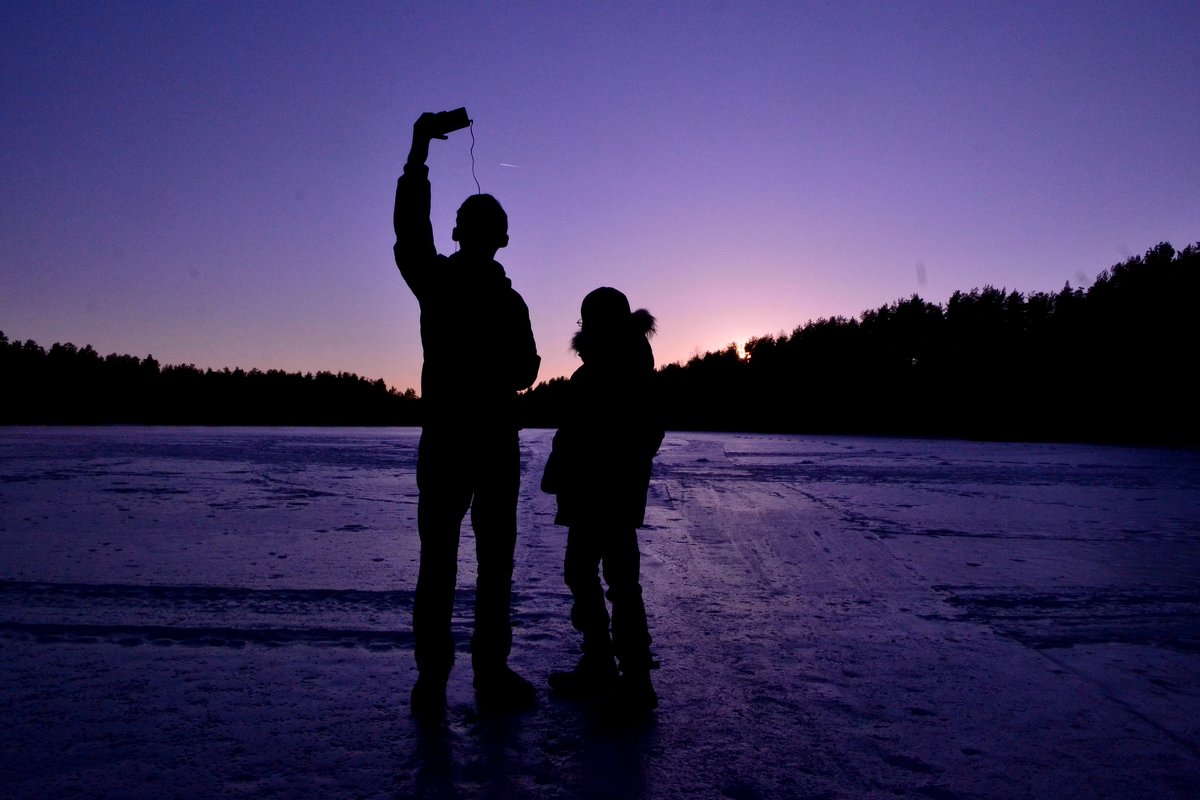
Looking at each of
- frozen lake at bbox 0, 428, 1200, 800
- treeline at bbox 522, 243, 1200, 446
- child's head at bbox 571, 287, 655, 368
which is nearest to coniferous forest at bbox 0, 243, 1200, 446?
treeline at bbox 522, 243, 1200, 446

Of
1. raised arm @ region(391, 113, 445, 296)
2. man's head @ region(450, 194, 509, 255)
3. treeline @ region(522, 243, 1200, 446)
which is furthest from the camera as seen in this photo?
treeline @ region(522, 243, 1200, 446)

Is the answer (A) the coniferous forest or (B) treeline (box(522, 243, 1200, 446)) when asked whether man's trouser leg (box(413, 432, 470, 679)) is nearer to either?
(A) the coniferous forest

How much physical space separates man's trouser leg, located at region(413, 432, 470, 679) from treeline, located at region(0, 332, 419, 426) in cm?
7274

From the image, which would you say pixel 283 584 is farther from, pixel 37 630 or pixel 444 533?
pixel 444 533

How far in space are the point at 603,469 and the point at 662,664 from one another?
3.21 ft

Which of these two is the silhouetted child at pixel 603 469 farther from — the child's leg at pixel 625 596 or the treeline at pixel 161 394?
the treeline at pixel 161 394

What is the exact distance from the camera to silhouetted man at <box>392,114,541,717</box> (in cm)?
288

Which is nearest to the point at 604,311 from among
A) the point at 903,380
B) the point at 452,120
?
the point at 452,120

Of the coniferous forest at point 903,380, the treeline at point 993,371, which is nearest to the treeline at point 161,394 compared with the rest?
the coniferous forest at point 903,380

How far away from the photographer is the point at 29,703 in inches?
111

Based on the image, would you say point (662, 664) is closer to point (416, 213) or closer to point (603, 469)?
point (603, 469)

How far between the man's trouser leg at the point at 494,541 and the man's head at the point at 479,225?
78 centimetres

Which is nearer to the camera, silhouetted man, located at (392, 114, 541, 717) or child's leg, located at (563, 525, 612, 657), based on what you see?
silhouetted man, located at (392, 114, 541, 717)

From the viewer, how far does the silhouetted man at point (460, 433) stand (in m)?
2.88
